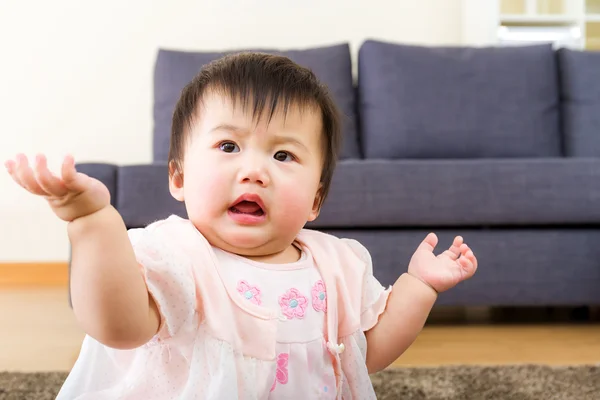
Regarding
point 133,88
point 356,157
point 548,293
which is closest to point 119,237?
point 548,293

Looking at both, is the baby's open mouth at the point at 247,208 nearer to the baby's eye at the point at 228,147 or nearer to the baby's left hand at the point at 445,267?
the baby's eye at the point at 228,147

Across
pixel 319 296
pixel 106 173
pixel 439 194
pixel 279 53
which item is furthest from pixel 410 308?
pixel 279 53

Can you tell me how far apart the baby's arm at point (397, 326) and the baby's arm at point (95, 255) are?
1.27 feet

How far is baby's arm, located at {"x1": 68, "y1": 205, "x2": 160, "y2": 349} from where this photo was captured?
2.05ft

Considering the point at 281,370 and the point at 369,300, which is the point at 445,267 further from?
the point at 281,370

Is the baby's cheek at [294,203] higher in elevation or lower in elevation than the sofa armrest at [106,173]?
higher

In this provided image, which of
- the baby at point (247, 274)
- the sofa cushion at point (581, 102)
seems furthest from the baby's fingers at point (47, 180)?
the sofa cushion at point (581, 102)

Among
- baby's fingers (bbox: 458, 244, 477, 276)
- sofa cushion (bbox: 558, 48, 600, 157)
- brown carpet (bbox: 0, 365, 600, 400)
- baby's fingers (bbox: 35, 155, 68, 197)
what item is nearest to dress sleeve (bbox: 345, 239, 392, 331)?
baby's fingers (bbox: 458, 244, 477, 276)

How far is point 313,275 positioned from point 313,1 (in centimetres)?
262

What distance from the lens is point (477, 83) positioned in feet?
8.89

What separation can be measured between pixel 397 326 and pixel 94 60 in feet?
8.63

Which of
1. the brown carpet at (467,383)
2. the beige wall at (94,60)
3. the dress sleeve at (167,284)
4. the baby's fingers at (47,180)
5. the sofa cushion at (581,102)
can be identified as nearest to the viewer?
the baby's fingers at (47,180)

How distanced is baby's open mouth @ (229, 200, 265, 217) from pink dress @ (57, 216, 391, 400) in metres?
0.05

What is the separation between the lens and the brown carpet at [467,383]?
1.22 m
